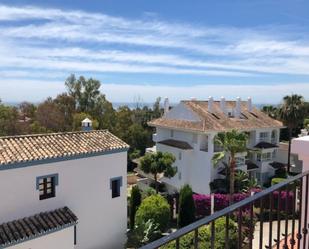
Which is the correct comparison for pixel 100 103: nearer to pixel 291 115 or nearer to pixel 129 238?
pixel 291 115

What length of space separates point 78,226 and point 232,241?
7.48 meters

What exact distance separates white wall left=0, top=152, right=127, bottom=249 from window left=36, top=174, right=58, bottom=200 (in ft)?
0.58

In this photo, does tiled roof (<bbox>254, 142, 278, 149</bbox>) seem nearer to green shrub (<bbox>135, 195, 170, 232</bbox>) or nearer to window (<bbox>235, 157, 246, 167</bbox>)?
window (<bbox>235, 157, 246, 167</bbox>)

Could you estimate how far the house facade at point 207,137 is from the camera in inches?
1212

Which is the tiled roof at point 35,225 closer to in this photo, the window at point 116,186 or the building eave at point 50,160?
the building eave at point 50,160

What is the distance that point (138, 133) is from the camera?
47.0 metres

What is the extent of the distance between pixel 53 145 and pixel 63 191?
6.95ft

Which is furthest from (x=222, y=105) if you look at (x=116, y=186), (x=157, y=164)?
(x=116, y=186)

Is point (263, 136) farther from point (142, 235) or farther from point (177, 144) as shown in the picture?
point (142, 235)

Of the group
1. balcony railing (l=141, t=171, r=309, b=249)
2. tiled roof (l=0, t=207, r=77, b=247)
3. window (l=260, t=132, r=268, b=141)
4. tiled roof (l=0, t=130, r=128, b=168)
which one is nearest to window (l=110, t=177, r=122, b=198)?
tiled roof (l=0, t=130, r=128, b=168)

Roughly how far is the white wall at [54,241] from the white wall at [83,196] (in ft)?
4.54

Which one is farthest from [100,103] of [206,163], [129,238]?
[129,238]

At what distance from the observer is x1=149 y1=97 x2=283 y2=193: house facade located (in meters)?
30.8

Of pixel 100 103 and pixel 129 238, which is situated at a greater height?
pixel 100 103
